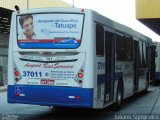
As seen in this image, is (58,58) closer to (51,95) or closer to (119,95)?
(51,95)

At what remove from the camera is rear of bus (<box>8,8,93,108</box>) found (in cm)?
1225

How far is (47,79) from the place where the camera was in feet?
41.2

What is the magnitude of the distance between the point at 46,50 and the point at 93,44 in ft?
4.30

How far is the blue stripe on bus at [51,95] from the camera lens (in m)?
12.1

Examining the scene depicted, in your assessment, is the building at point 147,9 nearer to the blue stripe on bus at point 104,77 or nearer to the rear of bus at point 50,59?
the blue stripe on bus at point 104,77

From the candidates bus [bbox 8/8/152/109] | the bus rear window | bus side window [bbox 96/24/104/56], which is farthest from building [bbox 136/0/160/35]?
the bus rear window

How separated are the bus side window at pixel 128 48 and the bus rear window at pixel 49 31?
4817 mm

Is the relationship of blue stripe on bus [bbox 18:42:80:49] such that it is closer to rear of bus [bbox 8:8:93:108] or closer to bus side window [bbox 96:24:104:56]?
rear of bus [bbox 8:8:93:108]

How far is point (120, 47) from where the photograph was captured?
1584 centimetres

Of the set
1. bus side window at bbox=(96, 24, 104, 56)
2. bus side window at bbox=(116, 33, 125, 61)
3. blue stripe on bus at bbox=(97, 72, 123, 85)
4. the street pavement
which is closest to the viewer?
bus side window at bbox=(96, 24, 104, 56)

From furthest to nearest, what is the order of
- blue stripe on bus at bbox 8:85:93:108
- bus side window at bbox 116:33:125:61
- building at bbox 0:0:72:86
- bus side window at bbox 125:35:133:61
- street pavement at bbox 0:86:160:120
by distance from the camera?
1. building at bbox 0:0:72:86
2. bus side window at bbox 125:35:133:61
3. bus side window at bbox 116:33:125:61
4. street pavement at bbox 0:86:160:120
5. blue stripe on bus at bbox 8:85:93:108

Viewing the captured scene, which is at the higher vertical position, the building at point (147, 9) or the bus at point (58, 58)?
the building at point (147, 9)

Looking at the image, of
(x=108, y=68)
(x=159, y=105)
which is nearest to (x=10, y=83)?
(x=108, y=68)

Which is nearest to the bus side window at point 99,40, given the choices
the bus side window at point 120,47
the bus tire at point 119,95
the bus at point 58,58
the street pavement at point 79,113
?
the bus at point 58,58
